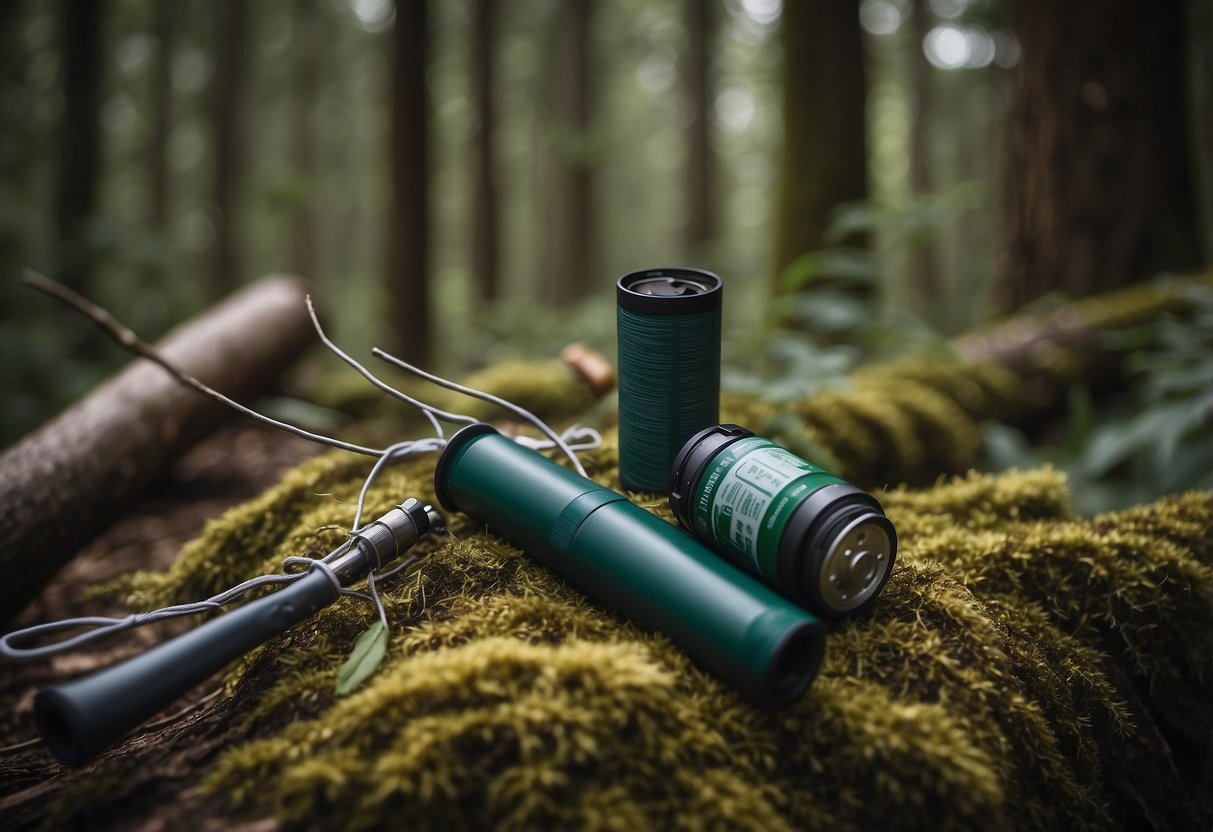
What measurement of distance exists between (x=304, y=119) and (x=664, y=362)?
19687mm

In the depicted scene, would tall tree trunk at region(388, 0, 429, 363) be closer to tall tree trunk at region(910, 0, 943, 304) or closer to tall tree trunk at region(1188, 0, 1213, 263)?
tall tree trunk at region(1188, 0, 1213, 263)

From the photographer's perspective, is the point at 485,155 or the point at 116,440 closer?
the point at 116,440

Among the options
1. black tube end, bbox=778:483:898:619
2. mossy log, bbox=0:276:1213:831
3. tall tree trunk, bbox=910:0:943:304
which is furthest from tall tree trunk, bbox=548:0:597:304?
black tube end, bbox=778:483:898:619

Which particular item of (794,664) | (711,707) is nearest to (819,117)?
(794,664)

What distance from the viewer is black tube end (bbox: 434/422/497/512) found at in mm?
2020

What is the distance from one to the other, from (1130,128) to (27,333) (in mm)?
9115

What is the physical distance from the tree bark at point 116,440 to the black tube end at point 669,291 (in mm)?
2077

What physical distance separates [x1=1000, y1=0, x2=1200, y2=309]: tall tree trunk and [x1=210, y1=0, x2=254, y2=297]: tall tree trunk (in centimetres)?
1091

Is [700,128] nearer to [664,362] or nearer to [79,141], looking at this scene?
[79,141]

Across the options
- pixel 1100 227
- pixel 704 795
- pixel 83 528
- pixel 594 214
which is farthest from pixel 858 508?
pixel 594 214

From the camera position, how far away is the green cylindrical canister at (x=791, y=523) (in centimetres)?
158

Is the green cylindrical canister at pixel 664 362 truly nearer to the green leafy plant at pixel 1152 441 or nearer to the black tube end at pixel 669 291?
the black tube end at pixel 669 291

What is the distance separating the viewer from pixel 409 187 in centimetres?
584

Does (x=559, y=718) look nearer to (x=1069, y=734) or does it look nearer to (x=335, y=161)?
(x=1069, y=734)
